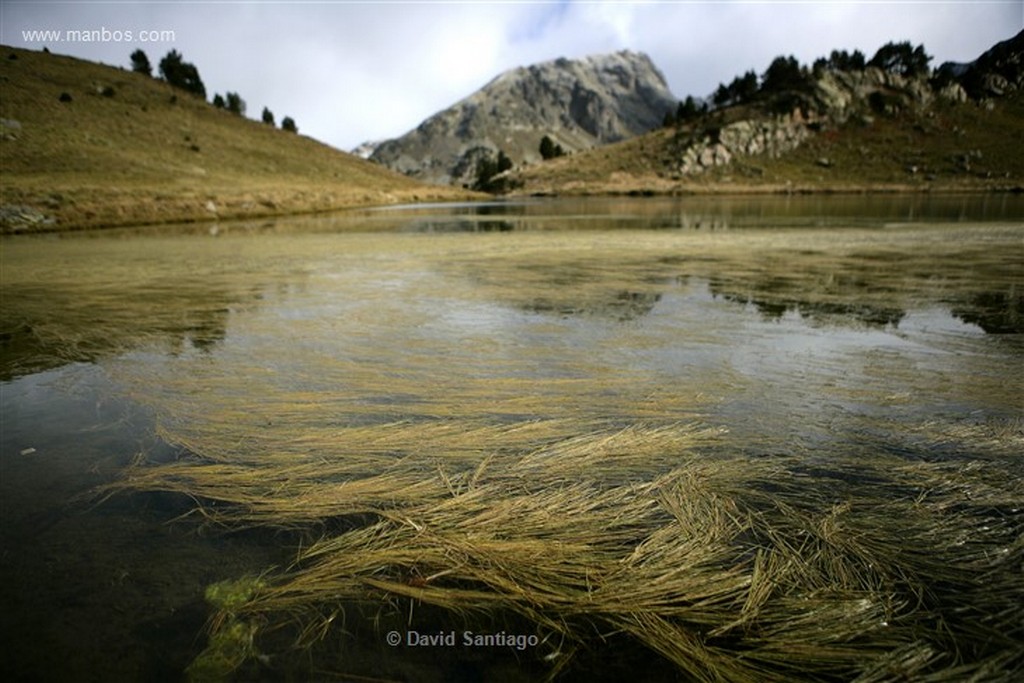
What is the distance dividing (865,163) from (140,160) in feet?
331

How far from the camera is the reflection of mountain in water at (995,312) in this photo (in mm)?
6142

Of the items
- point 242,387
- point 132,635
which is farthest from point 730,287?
point 132,635

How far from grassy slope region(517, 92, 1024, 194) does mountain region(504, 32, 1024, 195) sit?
0.64 ft

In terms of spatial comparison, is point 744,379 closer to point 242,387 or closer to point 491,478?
point 491,478

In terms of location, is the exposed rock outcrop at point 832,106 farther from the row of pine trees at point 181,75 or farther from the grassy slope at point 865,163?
the row of pine trees at point 181,75

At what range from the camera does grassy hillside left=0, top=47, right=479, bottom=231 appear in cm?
2942

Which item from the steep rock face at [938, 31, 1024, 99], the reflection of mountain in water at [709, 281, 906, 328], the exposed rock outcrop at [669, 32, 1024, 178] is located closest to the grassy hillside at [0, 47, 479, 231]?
the reflection of mountain in water at [709, 281, 906, 328]

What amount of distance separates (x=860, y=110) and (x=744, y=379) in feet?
391

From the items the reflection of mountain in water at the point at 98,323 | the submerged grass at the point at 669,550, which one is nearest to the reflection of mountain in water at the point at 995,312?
the submerged grass at the point at 669,550

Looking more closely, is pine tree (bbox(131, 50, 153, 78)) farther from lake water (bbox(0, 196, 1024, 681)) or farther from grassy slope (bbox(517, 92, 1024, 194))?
lake water (bbox(0, 196, 1024, 681))

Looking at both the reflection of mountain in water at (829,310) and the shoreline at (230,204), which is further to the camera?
the shoreline at (230,204)

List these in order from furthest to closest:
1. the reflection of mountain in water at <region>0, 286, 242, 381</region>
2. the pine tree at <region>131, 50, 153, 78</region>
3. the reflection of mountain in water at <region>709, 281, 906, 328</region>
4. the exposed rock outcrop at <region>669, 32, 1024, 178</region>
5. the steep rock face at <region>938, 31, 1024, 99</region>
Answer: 1. the steep rock face at <region>938, 31, 1024, 99</region>
2. the exposed rock outcrop at <region>669, 32, 1024, 178</region>
3. the pine tree at <region>131, 50, 153, 78</region>
4. the reflection of mountain in water at <region>709, 281, 906, 328</region>
5. the reflection of mountain in water at <region>0, 286, 242, 381</region>
